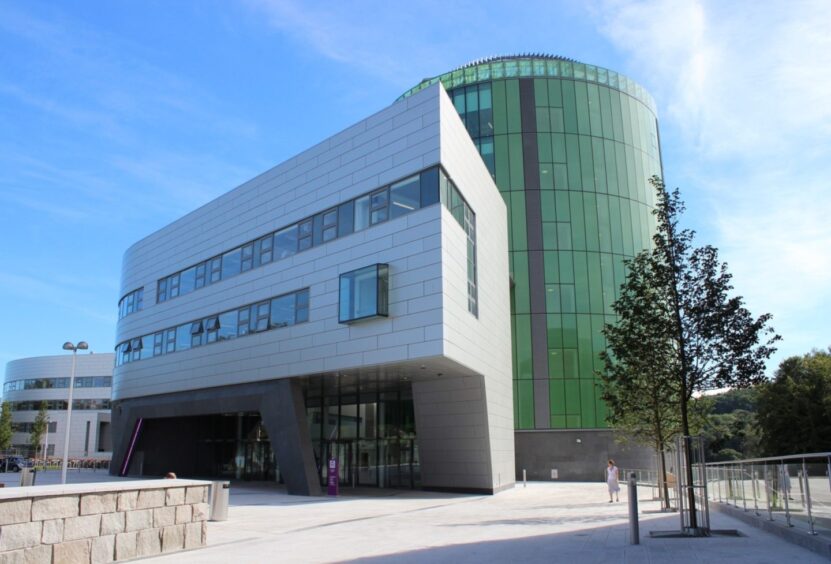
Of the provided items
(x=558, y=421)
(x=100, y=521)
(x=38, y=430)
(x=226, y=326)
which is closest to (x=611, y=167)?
(x=558, y=421)

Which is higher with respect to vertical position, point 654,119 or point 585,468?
point 654,119

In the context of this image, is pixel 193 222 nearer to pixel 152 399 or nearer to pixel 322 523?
pixel 152 399

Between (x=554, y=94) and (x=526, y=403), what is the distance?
2013 cm

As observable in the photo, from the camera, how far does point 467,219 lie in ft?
84.5

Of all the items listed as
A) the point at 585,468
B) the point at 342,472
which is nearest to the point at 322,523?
the point at 342,472

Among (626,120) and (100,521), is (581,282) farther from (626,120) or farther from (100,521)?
(100,521)

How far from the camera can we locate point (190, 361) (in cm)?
3247

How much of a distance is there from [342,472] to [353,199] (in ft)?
44.8

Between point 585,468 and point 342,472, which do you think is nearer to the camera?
point 342,472

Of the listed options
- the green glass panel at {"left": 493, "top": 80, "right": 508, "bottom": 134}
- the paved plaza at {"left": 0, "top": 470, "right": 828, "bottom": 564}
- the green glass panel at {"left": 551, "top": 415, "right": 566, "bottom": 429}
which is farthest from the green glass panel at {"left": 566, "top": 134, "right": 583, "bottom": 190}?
the paved plaza at {"left": 0, "top": 470, "right": 828, "bottom": 564}

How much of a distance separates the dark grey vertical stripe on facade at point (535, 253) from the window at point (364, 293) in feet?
63.5

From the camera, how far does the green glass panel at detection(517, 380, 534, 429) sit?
3947 cm

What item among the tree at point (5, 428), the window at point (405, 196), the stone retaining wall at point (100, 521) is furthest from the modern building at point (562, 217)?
the tree at point (5, 428)

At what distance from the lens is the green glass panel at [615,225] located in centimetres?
4178
